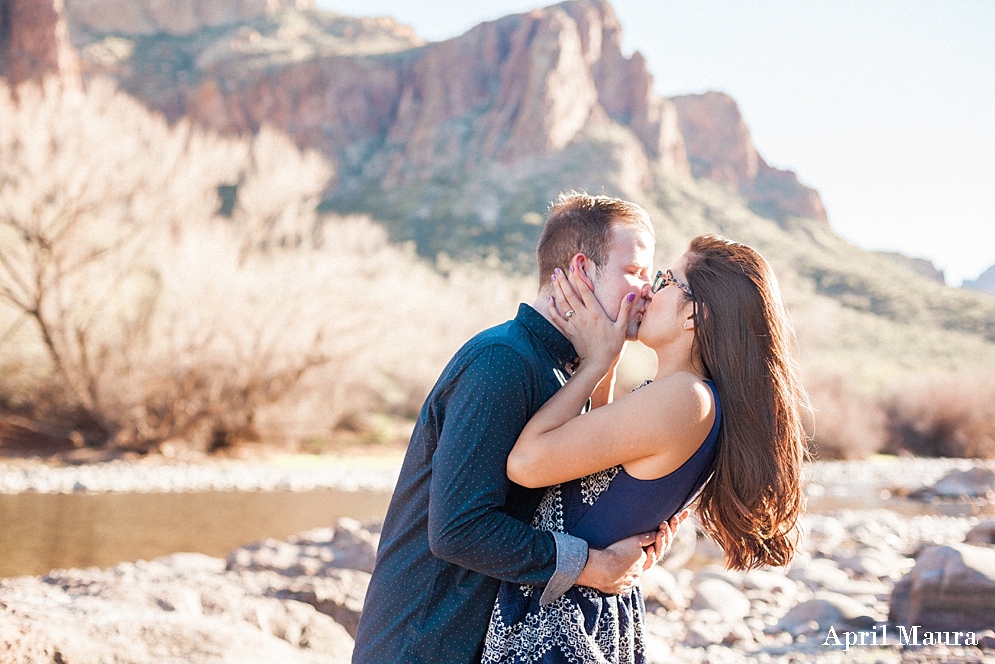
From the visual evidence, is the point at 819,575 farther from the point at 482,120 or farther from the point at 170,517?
the point at 482,120

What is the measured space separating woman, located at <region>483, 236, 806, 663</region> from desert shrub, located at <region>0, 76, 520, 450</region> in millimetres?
21675

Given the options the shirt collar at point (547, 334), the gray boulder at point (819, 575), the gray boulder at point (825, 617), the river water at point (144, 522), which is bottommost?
the river water at point (144, 522)

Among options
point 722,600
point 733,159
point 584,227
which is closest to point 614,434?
point 584,227

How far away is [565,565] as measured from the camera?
2.18 metres

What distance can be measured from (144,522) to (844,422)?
1066 inches

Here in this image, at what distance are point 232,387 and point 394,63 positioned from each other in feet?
271

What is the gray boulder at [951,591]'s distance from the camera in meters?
5.83

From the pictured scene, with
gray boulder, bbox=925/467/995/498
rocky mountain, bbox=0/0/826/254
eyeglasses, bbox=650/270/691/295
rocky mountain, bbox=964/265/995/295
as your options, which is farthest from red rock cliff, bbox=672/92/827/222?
eyeglasses, bbox=650/270/691/295

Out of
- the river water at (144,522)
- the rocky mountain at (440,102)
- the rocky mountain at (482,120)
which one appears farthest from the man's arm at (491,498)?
the rocky mountain at (440,102)

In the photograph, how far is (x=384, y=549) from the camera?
7.95ft

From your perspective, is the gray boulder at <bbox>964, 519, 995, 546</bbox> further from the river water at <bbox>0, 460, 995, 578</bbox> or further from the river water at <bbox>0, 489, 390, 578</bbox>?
the river water at <bbox>0, 489, 390, 578</bbox>

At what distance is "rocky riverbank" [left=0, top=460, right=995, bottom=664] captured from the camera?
3568 millimetres

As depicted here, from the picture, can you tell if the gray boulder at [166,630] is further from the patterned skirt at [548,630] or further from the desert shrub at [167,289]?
the desert shrub at [167,289]

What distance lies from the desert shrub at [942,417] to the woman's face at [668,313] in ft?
116
